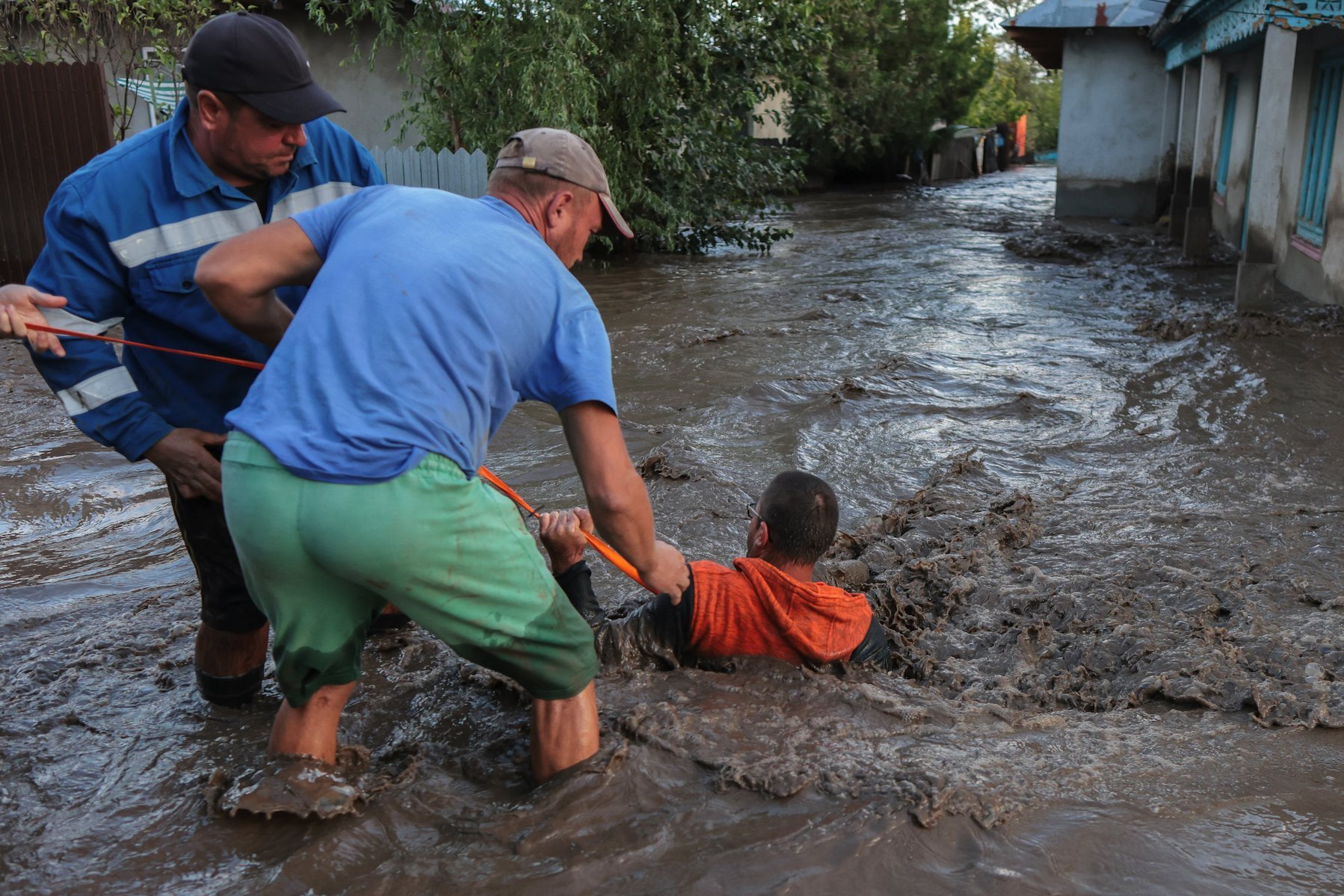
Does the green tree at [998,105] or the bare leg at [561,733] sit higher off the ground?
the green tree at [998,105]

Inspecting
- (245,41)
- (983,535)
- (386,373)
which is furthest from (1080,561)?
(245,41)

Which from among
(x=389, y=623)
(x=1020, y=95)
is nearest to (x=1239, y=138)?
(x=389, y=623)

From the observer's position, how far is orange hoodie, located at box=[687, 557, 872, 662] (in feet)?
11.3

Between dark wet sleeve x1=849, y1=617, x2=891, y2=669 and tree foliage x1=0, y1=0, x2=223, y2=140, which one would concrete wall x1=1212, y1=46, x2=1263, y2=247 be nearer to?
dark wet sleeve x1=849, y1=617, x2=891, y2=669

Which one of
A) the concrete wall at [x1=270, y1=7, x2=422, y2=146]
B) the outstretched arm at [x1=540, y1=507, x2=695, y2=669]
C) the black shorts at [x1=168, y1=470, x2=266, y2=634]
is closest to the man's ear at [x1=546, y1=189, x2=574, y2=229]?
the outstretched arm at [x1=540, y1=507, x2=695, y2=669]

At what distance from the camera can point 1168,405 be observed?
6992 mm

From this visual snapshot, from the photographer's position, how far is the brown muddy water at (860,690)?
8.17ft

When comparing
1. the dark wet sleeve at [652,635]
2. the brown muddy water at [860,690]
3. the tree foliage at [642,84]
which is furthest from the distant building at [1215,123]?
the dark wet sleeve at [652,635]

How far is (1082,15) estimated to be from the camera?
55.9 feet

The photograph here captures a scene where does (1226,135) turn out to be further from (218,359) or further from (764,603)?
(218,359)

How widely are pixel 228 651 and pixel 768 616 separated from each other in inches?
61.2

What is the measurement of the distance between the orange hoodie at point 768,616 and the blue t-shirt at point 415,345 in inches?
48.4

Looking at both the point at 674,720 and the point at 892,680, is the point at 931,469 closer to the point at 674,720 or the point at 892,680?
the point at 892,680

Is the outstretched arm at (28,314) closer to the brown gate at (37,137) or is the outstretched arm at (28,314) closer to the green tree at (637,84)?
the green tree at (637,84)
